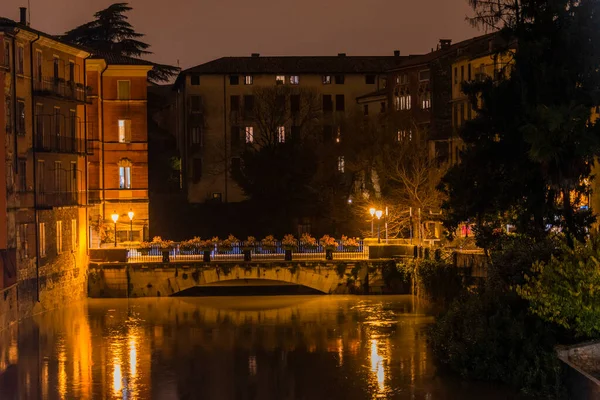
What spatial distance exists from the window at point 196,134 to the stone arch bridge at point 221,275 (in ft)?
102

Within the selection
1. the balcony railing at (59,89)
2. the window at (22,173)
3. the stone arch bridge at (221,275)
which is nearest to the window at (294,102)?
the stone arch bridge at (221,275)

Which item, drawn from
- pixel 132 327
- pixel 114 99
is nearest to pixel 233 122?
pixel 114 99

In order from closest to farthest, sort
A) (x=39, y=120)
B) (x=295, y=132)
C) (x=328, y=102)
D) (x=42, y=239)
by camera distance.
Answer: (x=42, y=239)
(x=39, y=120)
(x=295, y=132)
(x=328, y=102)

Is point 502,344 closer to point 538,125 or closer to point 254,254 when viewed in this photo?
point 538,125

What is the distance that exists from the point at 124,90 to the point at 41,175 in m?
12.1

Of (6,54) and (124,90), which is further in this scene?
(124,90)

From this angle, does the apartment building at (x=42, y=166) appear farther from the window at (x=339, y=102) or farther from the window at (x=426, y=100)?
the window at (x=339, y=102)

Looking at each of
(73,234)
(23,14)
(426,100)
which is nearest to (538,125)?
(73,234)

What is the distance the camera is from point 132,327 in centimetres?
4934

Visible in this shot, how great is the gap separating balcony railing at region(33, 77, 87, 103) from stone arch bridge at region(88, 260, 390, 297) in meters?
8.82

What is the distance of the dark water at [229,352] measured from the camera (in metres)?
36.3

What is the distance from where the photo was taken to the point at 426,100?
3155 inches

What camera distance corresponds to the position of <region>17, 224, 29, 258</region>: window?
48119mm

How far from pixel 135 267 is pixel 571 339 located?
2852 centimetres
